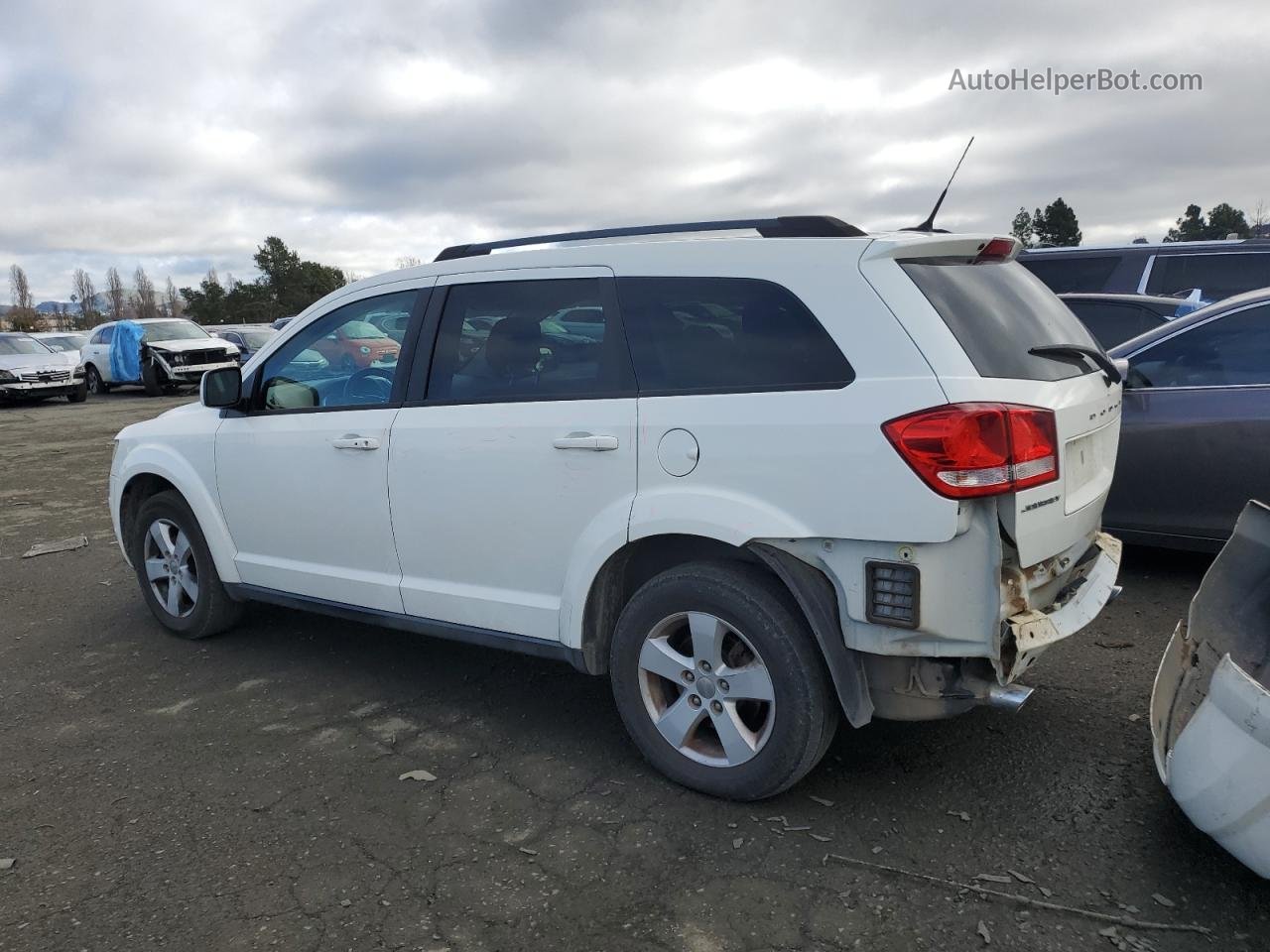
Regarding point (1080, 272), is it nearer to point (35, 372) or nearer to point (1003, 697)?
point (1003, 697)

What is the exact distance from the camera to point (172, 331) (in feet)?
78.5

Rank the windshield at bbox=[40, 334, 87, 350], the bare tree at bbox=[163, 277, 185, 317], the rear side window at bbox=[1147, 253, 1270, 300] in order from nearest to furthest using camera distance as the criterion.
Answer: the rear side window at bbox=[1147, 253, 1270, 300] < the windshield at bbox=[40, 334, 87, 350] < the bare tree at bbox=[163, 277, 185, 317]

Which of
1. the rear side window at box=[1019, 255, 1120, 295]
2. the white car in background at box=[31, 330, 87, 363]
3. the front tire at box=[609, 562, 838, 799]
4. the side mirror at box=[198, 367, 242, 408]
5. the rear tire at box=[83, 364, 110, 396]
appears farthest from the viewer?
the white car in background at box=[31, 330, 87, 363]

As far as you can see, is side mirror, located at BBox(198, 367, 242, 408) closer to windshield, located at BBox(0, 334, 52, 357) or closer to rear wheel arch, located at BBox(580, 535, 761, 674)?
rear wheel arch, located at BBox(580, 535, 761, 674)

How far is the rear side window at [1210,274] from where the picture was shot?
894 cm

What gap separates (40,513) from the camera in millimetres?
9227

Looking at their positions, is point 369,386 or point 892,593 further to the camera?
point 369,386

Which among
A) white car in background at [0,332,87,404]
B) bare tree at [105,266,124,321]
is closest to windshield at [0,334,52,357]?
white car in background at [0,332,87,404]

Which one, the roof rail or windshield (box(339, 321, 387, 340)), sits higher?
the roof rail

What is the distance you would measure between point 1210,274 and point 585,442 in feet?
26.6

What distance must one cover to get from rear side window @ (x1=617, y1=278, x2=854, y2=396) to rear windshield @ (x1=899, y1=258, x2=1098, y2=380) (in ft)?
1.19

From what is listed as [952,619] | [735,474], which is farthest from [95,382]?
[952,619]

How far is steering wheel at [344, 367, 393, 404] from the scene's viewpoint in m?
4.12

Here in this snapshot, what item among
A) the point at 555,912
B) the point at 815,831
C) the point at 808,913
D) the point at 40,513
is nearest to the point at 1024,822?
the point at 815,831
